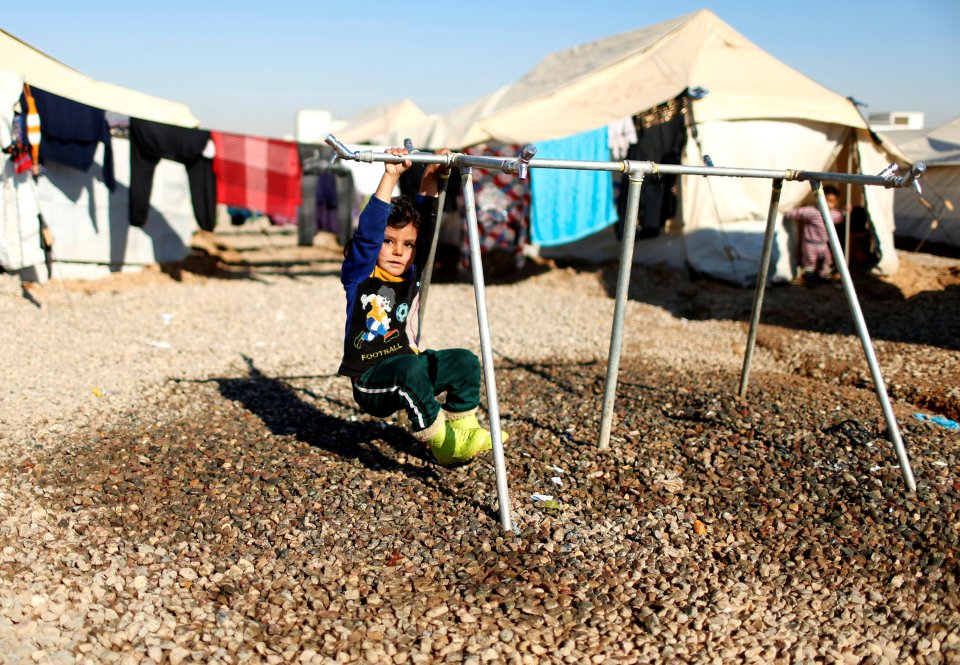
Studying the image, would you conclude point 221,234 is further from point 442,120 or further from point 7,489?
point 7,489

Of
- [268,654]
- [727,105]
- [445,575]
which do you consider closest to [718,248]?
[727,105]

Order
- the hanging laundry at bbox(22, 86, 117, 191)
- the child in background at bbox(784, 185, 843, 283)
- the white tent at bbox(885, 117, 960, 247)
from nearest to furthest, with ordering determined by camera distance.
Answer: the hanging laundry at bbox(22, 86, 117, 191), the child in background at bbox(784, 185, 843, 283), the white tent at bbox(885, 117, 960, 247)

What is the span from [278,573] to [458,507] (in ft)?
3.50

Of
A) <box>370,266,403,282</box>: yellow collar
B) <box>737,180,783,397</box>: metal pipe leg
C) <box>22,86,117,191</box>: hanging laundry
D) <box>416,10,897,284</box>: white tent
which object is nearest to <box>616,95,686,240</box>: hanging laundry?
<box>416,10,897,284</box>: white tent

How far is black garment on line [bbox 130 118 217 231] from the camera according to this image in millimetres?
11562

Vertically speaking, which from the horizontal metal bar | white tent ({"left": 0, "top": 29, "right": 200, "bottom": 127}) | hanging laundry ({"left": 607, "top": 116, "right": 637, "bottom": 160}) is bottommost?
the horizontal metal bar

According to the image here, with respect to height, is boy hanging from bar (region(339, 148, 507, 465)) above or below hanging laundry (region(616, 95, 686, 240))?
below

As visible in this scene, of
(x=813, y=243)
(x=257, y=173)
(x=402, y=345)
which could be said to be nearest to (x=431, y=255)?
(x=402, y=345)

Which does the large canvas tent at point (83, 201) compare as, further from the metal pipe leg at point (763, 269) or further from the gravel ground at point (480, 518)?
the metal pipe leg at point (763, 269)

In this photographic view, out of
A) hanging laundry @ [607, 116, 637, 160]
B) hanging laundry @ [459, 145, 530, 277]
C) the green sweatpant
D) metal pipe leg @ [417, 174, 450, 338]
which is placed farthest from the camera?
hanging laundry @ [459, 145, 530, 277]

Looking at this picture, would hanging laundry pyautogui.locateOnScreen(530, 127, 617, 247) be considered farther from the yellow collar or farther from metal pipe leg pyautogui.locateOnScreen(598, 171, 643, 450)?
the yellow collar

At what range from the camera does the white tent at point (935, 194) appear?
1533cm

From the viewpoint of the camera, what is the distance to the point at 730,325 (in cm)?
965

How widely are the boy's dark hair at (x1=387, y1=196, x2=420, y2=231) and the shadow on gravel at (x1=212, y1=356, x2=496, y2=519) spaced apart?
1.47m
